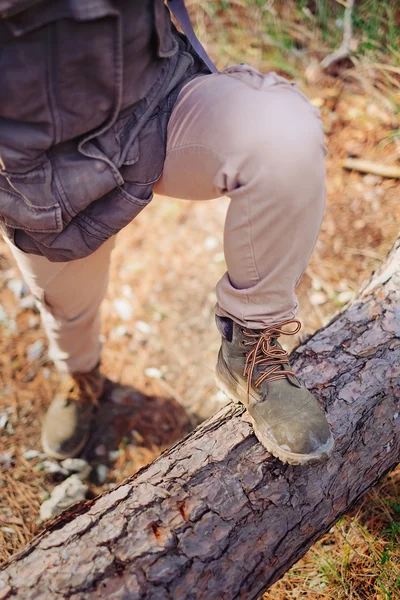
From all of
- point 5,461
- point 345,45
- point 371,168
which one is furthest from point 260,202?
point 345,45

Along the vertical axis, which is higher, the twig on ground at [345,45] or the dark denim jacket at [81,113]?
the dark denim jacket at [81,113]

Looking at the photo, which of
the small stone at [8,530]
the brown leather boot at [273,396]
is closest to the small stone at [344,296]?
the brown leather boot at [273,396]

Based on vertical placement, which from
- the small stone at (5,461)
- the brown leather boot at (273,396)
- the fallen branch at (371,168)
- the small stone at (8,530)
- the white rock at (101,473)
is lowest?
the white rock at (101,473)

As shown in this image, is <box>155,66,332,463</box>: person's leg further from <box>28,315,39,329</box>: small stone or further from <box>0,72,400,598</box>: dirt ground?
<box>28,315,39,329</box>: small stone

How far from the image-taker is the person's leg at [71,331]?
5.31ft

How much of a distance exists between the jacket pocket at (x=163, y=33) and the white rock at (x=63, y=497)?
1.50m

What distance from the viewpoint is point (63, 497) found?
1929mm

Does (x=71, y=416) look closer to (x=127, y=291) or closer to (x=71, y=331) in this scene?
(x=71, y=331)

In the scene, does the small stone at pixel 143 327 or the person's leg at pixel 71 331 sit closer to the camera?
the person's leg at pixel 71 331

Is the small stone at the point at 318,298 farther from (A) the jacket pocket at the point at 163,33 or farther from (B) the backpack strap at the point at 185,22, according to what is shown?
(A) the jacket pocket at the point at 163,33

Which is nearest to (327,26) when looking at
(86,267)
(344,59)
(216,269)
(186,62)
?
(344,59)

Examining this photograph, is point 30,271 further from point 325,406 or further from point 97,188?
point 325,406

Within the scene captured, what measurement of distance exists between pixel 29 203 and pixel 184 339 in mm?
1451

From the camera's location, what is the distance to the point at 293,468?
4.58ft
